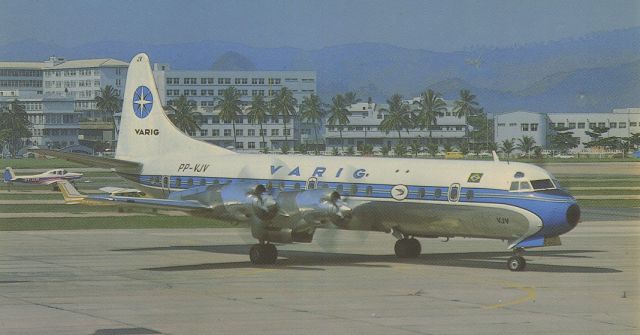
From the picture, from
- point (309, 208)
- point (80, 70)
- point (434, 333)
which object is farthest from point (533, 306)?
point (80, 70)

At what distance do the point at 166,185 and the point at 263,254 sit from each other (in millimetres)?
5790

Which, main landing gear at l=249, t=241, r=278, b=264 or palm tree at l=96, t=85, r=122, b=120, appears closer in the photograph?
main landing gear at l=249, t=241, r=278, b=264

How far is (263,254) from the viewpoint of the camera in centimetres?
3058

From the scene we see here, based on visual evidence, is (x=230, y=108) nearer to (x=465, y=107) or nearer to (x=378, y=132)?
(x=378, y=132)

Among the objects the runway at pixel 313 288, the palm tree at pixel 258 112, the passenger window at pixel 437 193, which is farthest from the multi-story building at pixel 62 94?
the passenger window at pixel 437 193

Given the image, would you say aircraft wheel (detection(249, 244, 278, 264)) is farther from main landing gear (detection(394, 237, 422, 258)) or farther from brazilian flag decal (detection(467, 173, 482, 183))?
brazilian flag decal (detection(467, 173, 482, 183))

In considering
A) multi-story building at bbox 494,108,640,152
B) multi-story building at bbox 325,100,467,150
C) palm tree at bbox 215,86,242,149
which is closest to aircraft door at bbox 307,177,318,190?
palm tree at bbox 215,86,242,149

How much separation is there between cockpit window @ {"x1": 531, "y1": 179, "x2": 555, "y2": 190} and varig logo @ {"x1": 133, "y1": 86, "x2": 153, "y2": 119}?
15051 mm

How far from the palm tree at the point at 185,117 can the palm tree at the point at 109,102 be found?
3457cm

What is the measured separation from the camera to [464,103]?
368ft

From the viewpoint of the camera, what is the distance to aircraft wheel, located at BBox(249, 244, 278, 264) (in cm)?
3058

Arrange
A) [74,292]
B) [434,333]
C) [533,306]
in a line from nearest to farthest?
[434,333] → [533,306] → [74,292]

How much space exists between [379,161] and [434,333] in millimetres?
13477

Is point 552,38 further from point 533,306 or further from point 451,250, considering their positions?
point 533,306
